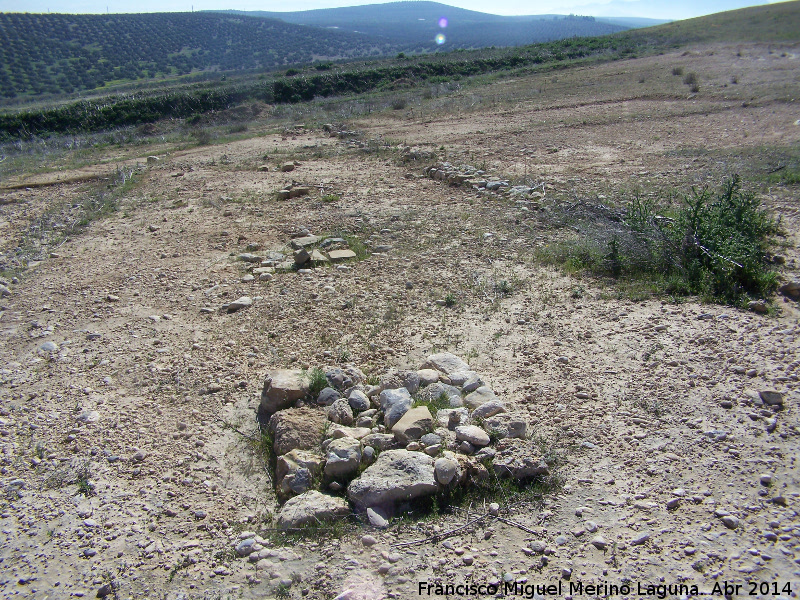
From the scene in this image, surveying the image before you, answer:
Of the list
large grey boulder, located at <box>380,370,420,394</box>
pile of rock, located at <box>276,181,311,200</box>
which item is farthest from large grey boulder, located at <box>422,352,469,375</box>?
pile of rock, located at <box>276,181,311,200</box>

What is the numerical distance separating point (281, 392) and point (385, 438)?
104cm

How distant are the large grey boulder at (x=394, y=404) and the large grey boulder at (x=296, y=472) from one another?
57 cm

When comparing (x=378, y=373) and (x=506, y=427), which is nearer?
(x=506, y=427)

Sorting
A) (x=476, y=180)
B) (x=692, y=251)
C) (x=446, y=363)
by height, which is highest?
(x=476, y=180)

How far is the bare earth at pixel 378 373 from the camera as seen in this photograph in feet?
9.55

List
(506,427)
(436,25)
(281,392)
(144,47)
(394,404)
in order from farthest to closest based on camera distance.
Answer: (436,25)
(144,47)
(281,392)
(394,404)
(506,427)

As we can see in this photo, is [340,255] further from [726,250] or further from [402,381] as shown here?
[726,250]

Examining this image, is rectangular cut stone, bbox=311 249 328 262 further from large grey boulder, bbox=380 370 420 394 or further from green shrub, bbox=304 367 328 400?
large grey boulder, bbox=380 370 420 394

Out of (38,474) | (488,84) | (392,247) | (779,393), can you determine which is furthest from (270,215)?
(488,84)

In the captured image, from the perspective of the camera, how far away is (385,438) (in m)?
3.71

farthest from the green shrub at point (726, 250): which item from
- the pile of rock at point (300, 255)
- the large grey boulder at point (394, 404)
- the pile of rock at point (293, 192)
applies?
the pile of rock at point (293, 192)

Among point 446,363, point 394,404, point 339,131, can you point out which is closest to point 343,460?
point 394,404

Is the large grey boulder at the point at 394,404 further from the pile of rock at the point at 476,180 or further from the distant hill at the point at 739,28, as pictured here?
the distant hill at the point at 739,28

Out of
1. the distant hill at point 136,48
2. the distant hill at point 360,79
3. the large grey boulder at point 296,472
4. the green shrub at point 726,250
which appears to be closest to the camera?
the large grey boulder at point 296,472
